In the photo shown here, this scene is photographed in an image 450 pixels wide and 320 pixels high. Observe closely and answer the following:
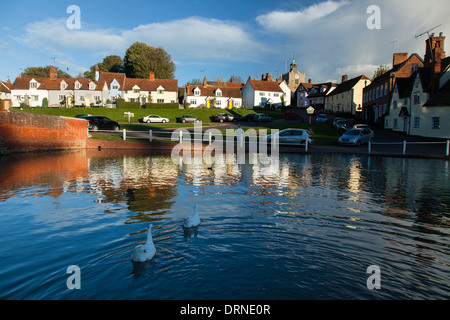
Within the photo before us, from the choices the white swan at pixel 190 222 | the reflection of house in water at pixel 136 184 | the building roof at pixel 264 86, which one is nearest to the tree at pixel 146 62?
the building roof at pixel 264 86

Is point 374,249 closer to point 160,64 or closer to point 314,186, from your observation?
point 314,186

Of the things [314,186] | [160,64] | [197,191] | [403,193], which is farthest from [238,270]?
[160,64]

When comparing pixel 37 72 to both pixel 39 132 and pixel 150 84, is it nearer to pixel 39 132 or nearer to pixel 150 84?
pixel 150 84

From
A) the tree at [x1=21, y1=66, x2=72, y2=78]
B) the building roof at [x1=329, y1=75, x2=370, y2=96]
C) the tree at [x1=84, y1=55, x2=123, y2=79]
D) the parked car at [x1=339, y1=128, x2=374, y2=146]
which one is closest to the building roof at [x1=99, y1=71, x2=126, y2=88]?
the tree at [x1=84, y1=55, x2=123, y2=79]

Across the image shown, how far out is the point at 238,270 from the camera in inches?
198

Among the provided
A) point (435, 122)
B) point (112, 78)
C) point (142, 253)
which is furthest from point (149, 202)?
point (112, 78)

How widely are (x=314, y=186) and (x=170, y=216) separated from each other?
20.3 ft

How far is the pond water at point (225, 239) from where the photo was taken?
179 inches

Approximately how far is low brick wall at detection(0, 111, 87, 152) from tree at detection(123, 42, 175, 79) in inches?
2680

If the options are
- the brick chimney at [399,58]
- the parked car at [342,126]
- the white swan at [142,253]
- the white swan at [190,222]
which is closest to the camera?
the white swan at [142,253]

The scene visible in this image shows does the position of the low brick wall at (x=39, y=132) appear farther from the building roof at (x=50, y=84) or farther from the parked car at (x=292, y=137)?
the building roof at (x=50, y=84)

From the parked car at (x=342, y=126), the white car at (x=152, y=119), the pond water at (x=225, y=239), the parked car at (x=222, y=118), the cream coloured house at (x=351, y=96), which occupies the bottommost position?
the pond water at (x=225, y=239)

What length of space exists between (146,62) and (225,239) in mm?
89592

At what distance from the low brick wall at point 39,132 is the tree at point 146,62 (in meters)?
68.1
